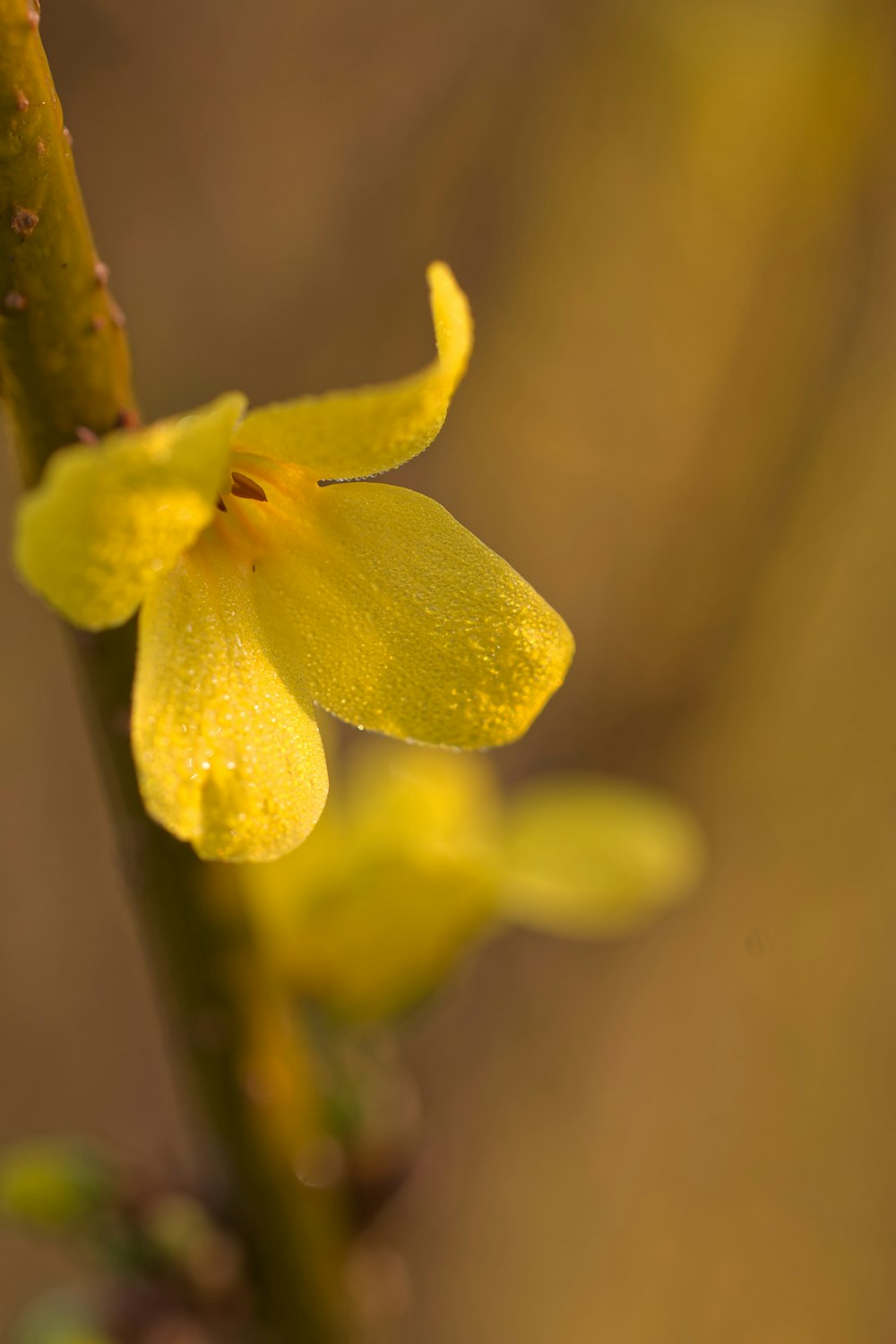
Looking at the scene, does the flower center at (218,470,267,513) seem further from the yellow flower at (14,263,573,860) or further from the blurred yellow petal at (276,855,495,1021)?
the blurred yellow petal at (276,855,495,1021)

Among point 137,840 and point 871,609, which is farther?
point 871,609

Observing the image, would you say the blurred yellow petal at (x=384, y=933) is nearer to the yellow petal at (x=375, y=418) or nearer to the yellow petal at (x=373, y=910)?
the yellow petal at (x=373, y=910)

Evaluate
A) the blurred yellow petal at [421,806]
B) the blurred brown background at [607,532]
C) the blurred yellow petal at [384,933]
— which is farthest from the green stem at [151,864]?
the blurred brown background at [607,532]

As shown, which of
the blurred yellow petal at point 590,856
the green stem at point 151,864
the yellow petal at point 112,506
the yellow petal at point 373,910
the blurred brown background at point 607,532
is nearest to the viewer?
the yellow petal at point 112,506

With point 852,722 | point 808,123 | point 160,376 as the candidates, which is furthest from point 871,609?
point 160,376

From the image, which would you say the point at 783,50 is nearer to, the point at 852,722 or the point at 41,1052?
the point at 852,722

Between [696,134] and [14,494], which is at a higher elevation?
[696,134]

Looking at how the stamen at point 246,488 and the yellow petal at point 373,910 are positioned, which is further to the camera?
the yellow petal at point 373,910
